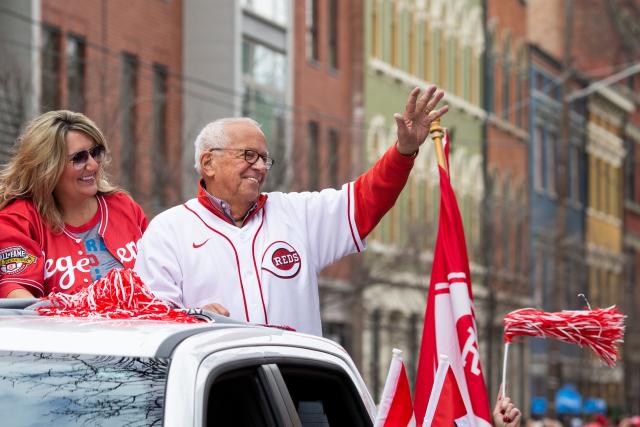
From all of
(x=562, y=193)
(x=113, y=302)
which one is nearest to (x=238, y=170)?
(x=113, y=302)

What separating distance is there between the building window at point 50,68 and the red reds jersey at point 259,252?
13.6 m

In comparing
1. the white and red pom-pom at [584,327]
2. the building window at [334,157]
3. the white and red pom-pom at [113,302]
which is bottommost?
the white and red pom-pom at [584,327]

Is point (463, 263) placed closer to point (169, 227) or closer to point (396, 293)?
point (169, 227)

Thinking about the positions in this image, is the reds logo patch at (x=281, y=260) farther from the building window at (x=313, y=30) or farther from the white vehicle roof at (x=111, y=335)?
the building window at (x=313, y=30)

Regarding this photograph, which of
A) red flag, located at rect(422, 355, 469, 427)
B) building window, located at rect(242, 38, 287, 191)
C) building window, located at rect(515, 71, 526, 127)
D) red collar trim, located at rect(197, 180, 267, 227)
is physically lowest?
red flag, located at rect(422, 355, 469, 427)

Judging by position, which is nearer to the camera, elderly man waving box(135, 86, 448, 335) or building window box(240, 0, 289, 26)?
elderly man waving box(135, 86, 448, 335)

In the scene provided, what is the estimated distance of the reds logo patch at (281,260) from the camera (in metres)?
6.24

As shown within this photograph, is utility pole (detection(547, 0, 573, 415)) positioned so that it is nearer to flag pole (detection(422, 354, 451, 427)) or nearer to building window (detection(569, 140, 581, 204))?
building window (detection(569, 140, 581, 204))

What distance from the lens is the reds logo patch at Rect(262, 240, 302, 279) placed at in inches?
246

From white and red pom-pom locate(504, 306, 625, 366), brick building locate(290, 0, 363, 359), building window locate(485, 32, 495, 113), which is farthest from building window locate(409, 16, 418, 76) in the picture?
white and red pom-pom locate(504, 306, 625, 366)

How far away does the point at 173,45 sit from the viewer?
97.7 ft

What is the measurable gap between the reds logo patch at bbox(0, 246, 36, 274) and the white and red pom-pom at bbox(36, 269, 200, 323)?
746 mm

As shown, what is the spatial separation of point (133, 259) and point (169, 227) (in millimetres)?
356

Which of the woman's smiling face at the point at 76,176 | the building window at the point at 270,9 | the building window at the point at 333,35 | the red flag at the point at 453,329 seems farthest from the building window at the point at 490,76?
the red flag at the point at 453,329
